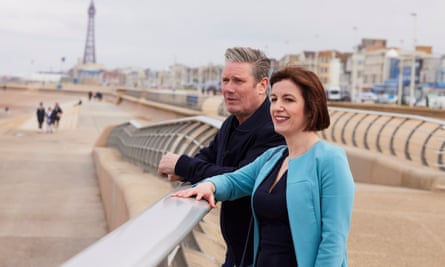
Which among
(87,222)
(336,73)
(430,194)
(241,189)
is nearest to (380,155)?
(430,194)

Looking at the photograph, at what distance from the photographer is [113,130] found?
21.2m

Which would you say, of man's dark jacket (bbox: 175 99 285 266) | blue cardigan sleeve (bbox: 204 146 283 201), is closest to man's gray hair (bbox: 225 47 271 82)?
man's dark jacket (bbox: 175 99 285 266)

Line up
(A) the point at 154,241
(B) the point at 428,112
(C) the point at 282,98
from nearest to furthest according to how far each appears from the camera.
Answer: (A) the point at 154,241 → (C) the point at 282,98 → (B) the point at 428,112

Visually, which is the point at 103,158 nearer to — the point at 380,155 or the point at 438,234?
the point at 380,155

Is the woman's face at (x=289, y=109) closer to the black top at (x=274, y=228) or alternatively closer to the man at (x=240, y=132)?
the black top at (x=274, y=228)

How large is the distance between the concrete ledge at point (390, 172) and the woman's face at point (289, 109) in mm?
7964

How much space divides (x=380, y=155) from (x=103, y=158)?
20.0 feet

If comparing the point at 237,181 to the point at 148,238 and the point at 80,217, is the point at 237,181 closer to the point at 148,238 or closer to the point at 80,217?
the point at 148,238

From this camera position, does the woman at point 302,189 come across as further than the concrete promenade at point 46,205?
No

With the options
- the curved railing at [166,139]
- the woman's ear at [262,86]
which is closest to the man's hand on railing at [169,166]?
the woman's ear at [262,86]

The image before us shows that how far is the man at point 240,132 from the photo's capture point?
10.0 feet

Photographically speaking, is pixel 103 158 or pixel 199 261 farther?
pixel 103 158

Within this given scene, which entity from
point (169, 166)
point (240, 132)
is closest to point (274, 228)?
point (240, 132)

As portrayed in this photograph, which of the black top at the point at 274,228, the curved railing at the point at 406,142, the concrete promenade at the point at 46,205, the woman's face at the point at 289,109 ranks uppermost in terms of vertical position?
the woman's face at the point at 289,109
